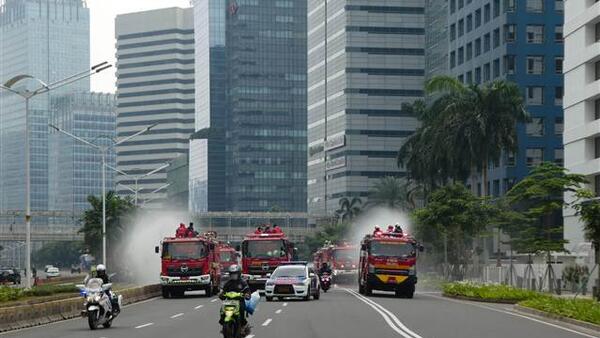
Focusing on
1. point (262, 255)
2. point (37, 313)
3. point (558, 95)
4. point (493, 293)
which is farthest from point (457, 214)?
point (558, 95)

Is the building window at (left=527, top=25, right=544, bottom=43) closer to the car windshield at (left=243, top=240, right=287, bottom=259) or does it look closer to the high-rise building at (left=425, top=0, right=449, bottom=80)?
the high-rise building at (left=425, top=0, right=449, bottom=80)

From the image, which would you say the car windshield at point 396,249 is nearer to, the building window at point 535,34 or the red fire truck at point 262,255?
the red fire truck at point 262,255

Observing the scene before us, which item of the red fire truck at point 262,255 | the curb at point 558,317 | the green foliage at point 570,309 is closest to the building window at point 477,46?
the red fire truck at point 262,255

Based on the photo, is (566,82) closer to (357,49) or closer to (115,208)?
(115,208)

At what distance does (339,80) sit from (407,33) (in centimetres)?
1266

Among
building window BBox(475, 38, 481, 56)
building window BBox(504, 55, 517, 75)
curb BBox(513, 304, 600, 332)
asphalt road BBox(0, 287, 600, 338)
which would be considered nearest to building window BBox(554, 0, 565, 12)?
building window BBox(504, 55, 517, 75)

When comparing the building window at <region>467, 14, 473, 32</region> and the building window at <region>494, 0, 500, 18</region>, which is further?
the building window at <region>467, 14, 473, 32</region>

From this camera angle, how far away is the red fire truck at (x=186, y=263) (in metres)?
50.6

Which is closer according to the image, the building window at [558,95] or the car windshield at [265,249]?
the car windshield at [265,249]

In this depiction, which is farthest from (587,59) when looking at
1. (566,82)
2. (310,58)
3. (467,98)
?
(310,58)

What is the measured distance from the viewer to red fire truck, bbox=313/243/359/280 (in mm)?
77625

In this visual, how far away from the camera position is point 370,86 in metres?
166

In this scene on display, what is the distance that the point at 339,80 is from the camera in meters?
168

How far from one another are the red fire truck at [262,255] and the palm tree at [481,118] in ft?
115
